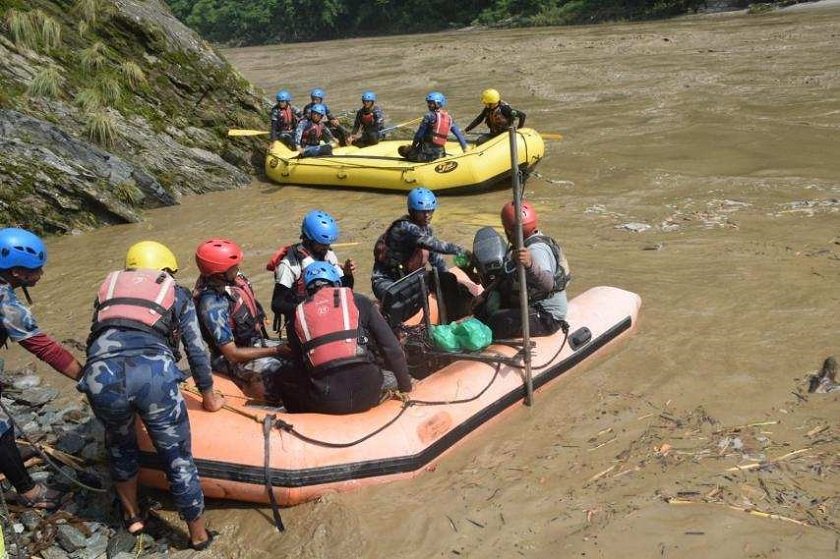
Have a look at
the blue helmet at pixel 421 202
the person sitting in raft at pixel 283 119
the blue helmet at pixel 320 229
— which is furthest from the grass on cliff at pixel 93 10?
the blue helmet at pixel 320 229

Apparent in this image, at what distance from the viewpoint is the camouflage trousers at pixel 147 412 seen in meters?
3.43

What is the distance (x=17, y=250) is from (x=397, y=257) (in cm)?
285

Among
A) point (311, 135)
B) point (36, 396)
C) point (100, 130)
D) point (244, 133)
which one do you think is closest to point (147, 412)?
point (36, 396)

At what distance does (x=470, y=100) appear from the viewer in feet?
59.9

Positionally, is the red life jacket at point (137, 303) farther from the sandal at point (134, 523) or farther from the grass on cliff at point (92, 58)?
the grass on cliff at point (92, 58)

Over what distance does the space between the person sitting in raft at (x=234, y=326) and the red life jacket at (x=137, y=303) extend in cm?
60

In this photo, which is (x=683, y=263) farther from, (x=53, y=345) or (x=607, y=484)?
(x=53, y=345)

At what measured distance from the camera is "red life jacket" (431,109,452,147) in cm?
1023

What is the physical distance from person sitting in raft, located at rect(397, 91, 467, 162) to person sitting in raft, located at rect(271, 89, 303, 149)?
9.32ft

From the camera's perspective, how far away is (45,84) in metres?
10.6

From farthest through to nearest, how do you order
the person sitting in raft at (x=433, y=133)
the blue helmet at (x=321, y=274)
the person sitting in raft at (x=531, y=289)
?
the person sitting in raft at (x=433, y=133) < the person sitting in raft at (x=531, y=289) < the blue helmet at (x=321, y=274)

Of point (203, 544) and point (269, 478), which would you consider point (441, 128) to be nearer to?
point (269, 478)

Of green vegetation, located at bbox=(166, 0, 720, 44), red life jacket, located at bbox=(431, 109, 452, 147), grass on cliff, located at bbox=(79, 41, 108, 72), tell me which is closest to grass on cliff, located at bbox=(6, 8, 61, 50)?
grass on cliff, located at bbox=(79, 41, 108, 72)

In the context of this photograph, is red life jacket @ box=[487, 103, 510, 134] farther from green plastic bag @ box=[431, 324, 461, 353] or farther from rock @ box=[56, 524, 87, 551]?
rock @ box=[56, 524, 87, 551]
